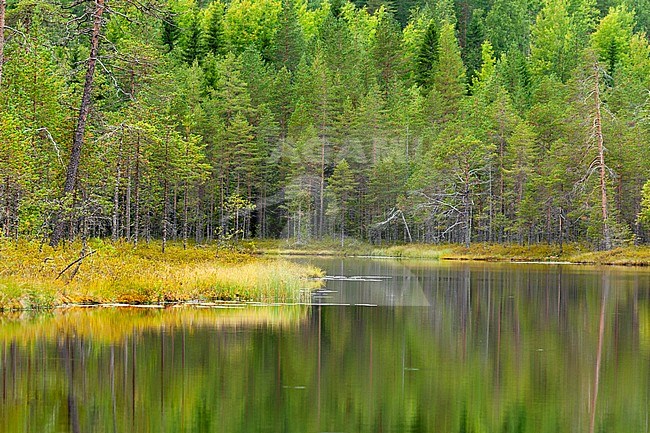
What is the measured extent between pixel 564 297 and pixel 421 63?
11473cm

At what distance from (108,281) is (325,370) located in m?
13.2

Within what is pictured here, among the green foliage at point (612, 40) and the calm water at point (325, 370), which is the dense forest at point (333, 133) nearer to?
the green foliage at point (612, 40)

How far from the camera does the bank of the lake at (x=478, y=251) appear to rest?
75500 millimetres

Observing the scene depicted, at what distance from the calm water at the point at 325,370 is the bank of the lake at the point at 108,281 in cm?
152

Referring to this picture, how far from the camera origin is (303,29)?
17838cm

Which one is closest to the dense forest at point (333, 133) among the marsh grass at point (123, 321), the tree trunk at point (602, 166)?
the tree trunk at point (602, 166)

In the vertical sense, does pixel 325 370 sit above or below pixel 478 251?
below

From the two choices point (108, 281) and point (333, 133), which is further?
point (333, 133)

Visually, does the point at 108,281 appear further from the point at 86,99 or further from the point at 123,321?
the point at 86,99

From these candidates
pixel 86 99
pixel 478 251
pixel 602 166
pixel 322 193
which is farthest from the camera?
pixel 322 193

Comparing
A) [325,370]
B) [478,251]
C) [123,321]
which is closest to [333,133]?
[478,251]

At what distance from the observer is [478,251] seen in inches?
3580

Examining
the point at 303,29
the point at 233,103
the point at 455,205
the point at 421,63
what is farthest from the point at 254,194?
the point at 303,29

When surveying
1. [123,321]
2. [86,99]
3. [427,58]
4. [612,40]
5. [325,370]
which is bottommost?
[325,370]
